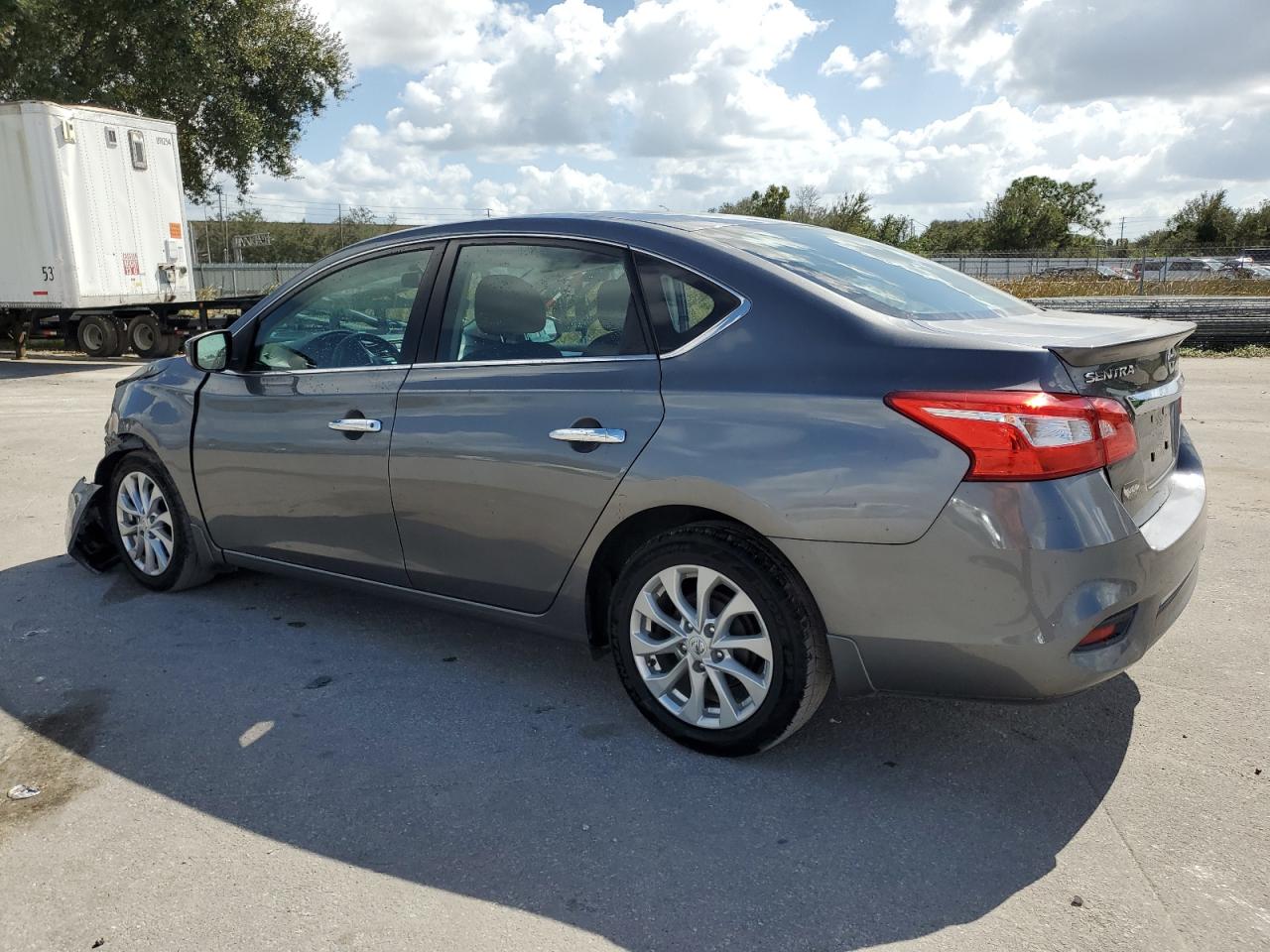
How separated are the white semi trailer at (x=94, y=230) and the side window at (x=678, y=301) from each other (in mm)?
11433

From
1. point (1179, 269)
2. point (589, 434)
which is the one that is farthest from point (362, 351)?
point (1179, 269)

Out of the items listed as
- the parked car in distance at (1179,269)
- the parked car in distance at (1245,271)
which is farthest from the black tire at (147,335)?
the parked car in distance at (1245,271)

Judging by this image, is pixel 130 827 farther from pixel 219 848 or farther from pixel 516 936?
pixel 516 936

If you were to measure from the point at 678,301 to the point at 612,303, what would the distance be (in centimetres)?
26

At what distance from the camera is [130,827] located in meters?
3.03

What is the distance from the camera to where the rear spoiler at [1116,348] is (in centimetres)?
284

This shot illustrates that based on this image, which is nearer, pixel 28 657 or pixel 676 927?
pixel 676 927

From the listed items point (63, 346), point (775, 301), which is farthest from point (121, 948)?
point (63, 346)

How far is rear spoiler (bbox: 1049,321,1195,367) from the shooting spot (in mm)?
2836

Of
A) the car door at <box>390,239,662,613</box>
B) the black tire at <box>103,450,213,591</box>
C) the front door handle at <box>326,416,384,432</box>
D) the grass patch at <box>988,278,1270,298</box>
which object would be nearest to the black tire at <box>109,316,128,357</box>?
the black tire at <box>103,450,213,591</box>

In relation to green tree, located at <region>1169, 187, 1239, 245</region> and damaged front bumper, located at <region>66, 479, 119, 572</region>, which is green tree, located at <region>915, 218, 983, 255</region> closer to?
green tree, located at <region>1169, 187, 1239, 245</region>

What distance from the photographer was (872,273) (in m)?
3.64

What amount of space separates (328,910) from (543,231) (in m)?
2.31

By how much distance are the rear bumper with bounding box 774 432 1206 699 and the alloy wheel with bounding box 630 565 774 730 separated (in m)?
0.27
